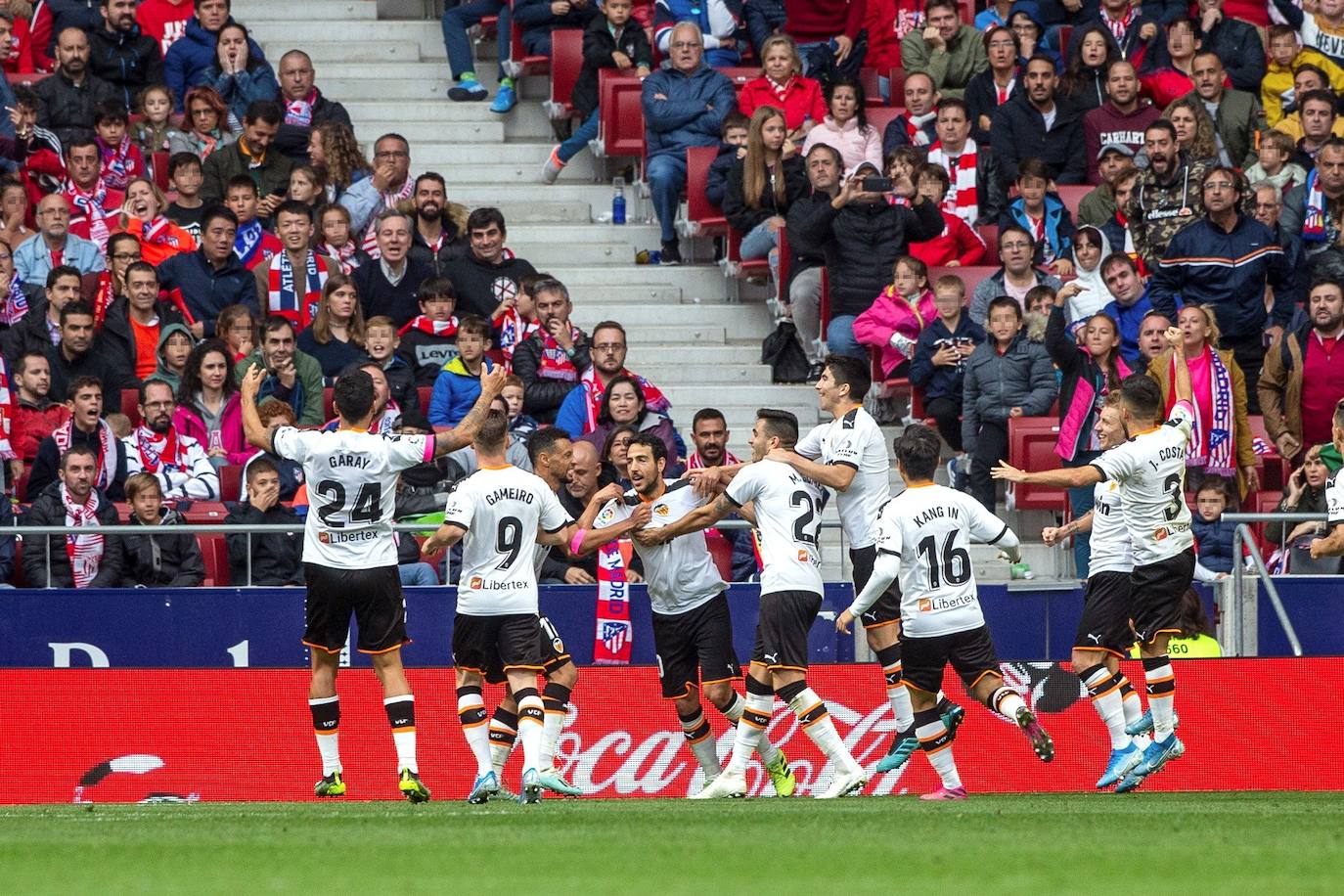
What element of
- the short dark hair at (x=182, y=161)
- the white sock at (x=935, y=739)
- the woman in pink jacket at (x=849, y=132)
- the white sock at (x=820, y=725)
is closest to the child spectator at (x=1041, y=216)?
the woman in pink jacket at (x=849, y=132)

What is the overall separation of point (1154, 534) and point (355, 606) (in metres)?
4.75

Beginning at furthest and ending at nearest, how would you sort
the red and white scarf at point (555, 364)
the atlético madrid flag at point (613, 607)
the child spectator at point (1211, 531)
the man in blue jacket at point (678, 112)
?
the man in blue jacket at point (678, 112)
the red and white scarf at point (555, 364)
the child spectator at point (1211, 531)
the atlético madrid flag at point (613, 607)

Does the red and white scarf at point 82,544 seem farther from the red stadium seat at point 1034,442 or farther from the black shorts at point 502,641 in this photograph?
the red stadium seat at point 1034,442

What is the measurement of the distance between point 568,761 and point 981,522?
3469mm

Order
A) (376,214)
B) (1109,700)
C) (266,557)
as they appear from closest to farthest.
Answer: (1109,700) < (266,557) < (376,214)

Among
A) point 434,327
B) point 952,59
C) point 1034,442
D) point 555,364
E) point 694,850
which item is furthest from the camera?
point 952,59

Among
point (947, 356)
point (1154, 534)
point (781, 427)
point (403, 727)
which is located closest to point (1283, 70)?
point (947, 356)

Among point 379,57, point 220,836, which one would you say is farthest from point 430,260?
point 220,836

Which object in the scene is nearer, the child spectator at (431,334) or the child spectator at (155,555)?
the child spectator at (155,555)

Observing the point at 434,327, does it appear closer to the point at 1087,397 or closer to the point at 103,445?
the point at 103,445

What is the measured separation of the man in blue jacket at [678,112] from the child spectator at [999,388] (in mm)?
3889

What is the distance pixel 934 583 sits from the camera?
38.7 feet

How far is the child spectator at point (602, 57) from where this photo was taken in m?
19.6

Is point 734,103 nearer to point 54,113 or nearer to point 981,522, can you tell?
point 54,113
